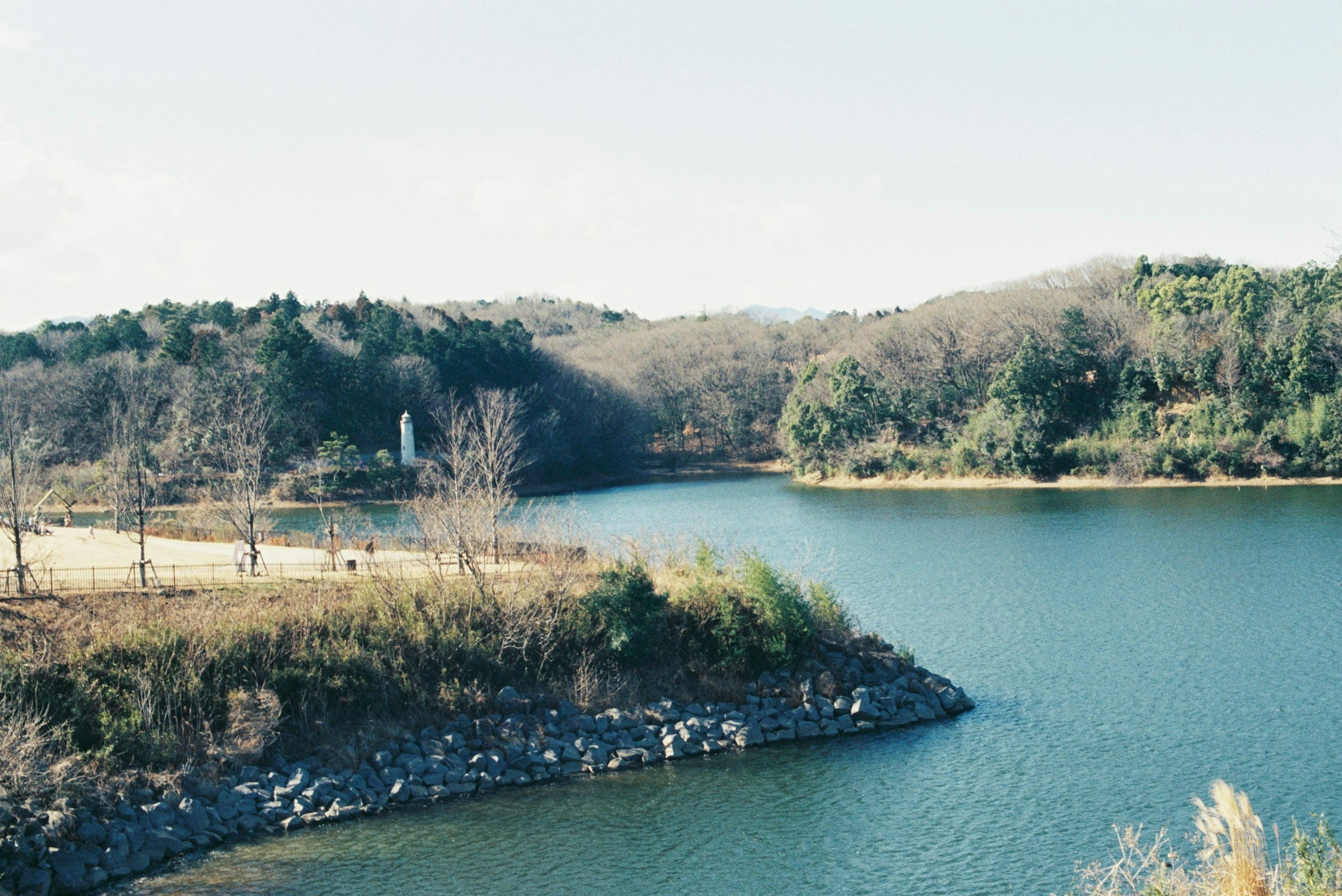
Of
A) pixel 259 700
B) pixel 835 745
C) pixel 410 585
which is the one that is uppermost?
pixel 410 585

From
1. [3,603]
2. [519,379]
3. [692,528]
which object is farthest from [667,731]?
[519,379]

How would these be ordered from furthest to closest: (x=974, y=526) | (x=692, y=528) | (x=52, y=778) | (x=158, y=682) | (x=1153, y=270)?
(x=1153, y=270) < (x=974, y=526) < (x=692, y=528) < (x=158, y=682) < (x=52, y=778)

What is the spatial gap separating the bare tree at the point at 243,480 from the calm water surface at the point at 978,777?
11.6m

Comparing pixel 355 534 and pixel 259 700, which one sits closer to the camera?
pixel 259 700

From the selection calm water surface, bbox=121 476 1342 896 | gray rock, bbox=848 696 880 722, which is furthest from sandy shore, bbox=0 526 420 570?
gray rock, bbox=848 696 880 722

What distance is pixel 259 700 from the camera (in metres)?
21.9

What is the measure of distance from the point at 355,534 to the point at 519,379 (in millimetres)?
44981

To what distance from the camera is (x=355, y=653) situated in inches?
923

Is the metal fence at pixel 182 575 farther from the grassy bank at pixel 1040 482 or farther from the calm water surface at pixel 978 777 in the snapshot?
the grassy bank at pixel 1040 482

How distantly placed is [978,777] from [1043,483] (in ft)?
157

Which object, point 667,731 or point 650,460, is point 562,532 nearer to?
point 667,731

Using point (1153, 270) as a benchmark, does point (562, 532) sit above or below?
below

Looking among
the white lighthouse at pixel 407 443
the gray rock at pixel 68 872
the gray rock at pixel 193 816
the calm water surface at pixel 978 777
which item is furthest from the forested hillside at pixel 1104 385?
the gray rock at pixel 68 872

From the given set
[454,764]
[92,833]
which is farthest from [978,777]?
[92,833]
